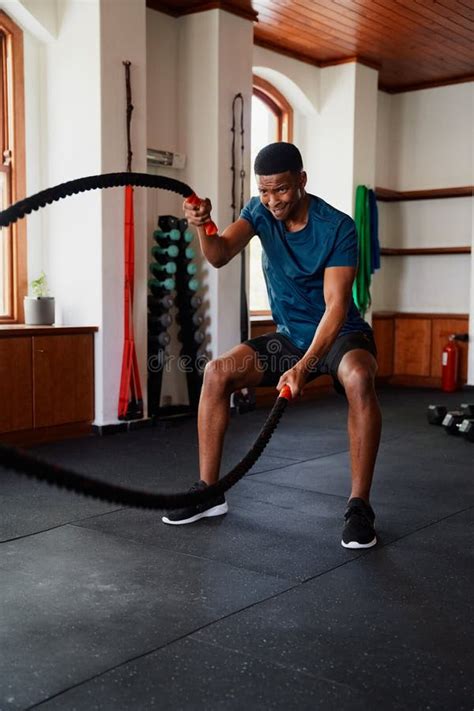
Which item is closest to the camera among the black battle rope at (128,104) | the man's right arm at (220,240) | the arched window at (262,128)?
the man's right arm at (220,240)

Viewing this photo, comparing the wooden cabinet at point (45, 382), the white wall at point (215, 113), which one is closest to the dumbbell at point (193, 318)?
the white wall at point (215, 113)

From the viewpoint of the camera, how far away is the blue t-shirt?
110 inches

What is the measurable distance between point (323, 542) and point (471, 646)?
2.87 ft

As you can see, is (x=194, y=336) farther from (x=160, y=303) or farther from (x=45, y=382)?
(x=45, y=382)

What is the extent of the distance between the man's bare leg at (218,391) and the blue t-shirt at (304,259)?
0.65 ft

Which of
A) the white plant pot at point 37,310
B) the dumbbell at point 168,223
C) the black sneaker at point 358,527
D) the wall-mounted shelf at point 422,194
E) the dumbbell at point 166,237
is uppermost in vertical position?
the wall-mounted shelf at point 422,194

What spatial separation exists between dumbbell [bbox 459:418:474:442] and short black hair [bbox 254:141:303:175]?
253cm

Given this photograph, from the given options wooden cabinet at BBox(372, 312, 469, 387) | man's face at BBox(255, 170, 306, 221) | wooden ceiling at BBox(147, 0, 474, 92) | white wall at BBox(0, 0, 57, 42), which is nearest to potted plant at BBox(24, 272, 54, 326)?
white wall at BBox(0, 0, 57, 42)

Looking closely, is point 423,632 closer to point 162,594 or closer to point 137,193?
point 162,594

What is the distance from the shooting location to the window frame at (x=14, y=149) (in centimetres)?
483

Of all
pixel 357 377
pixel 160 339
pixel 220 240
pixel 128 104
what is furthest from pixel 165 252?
pixel 357 377

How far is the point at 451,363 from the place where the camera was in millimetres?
7152

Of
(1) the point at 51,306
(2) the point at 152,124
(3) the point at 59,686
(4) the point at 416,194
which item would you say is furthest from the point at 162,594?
(4) the point at 416,194

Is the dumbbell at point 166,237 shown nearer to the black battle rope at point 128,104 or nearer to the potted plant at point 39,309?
the black battle rope at point 128,104
